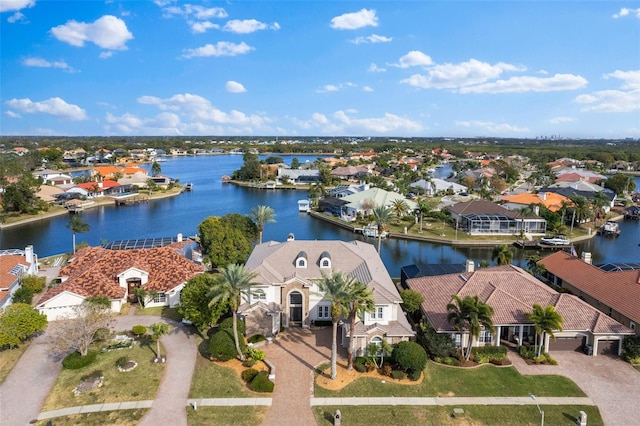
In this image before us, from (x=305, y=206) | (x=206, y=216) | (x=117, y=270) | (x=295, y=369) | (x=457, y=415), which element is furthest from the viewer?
(x=305, y=206)

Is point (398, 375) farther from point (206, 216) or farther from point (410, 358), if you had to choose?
point (206, 216)

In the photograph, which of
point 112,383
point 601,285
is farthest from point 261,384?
point 601,285

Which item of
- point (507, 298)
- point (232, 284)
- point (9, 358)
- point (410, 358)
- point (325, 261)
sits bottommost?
point (9, 358)

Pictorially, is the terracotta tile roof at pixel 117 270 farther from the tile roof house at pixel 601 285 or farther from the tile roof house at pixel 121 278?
the tile roof house at pixel 601 285

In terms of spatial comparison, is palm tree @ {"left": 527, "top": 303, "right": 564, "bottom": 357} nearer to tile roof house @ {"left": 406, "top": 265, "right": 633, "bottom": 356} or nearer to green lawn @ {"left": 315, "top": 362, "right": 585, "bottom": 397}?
tile roof house @ {"left": 406, "top": 265, "right": 633, "bottom": 356}

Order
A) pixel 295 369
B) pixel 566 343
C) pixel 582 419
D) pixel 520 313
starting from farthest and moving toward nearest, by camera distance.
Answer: pixel 520 313 → pixel 566 343 → pixel 295 369 → pixel 582 419

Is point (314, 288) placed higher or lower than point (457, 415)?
higher

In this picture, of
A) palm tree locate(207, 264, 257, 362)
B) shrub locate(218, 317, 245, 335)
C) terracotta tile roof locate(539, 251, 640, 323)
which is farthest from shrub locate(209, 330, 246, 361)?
terracotta tile roof locate(539, 251, 640, 323)
